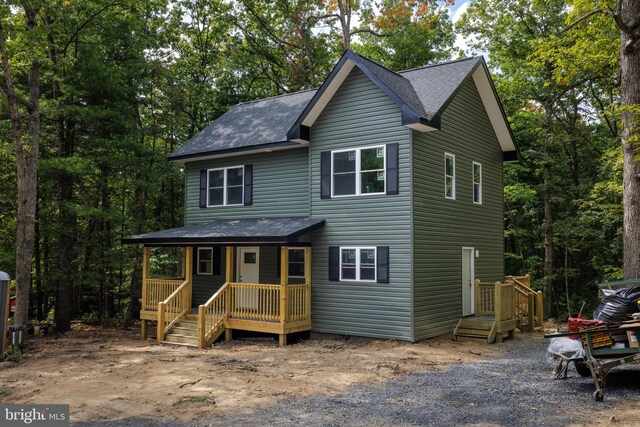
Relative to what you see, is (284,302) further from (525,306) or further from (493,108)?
(493,108)

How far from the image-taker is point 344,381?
9391 mm

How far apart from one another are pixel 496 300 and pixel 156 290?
1016 cm

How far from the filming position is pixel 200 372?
33.6ft

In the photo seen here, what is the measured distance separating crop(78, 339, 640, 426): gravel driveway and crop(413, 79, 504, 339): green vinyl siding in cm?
385

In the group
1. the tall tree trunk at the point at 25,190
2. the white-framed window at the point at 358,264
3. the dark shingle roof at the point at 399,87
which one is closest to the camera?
the dark shingle roof at the point at 399,87

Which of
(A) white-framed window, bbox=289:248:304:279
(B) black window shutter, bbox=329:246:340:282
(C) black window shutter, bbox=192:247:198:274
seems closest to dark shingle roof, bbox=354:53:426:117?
(B) black window shutter, bbox=329:246:340:282

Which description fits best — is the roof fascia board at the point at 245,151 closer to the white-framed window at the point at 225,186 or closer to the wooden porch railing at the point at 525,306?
the white-framed window at the point at 225,186

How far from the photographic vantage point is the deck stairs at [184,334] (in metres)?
14.2

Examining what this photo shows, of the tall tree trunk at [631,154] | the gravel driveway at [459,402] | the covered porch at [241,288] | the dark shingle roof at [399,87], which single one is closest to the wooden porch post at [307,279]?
the covered porch at [241,288]

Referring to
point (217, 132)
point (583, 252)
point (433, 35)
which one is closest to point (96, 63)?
point (217, 132)

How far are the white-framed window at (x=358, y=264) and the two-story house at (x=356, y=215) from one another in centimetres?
3

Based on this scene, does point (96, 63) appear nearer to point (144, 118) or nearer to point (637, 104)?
point (144, 118)

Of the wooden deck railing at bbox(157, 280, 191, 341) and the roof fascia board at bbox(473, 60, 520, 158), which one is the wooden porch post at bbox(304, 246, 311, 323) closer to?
the wooden deck railing at bbox(157, 280, 191, 341)

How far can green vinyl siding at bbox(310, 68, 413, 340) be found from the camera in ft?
43.3
